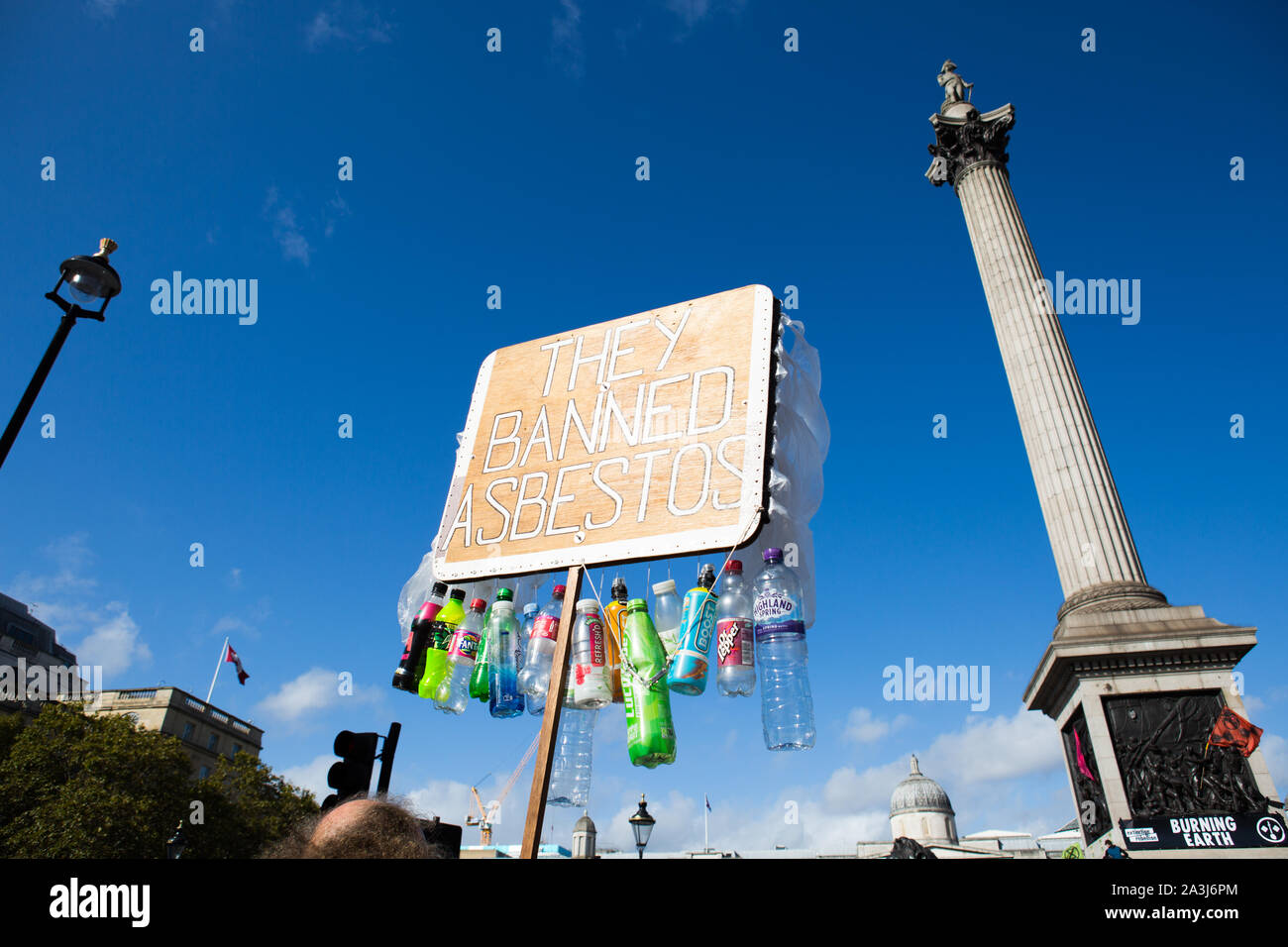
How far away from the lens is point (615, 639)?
4.15 metres

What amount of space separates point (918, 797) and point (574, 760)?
229 feet

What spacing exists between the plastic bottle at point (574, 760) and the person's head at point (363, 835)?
6.69 feet

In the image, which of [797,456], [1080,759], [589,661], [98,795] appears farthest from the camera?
[98,795]

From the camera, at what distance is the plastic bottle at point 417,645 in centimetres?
468

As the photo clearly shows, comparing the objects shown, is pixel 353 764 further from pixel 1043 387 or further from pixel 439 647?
pixel 1043 387

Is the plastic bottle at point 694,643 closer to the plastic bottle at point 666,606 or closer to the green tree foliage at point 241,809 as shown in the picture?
the plastic bottle at point 666,606

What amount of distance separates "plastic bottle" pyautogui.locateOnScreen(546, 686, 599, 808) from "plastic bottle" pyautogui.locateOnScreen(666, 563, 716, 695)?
2.89 ft

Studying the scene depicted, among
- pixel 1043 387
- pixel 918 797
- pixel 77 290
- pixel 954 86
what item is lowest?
pixel 918 797

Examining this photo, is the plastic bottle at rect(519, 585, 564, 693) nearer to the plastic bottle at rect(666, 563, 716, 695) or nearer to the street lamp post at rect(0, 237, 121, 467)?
the plastic bottle at rect(666, 563, 716, 695)

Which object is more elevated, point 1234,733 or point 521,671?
point 521,671

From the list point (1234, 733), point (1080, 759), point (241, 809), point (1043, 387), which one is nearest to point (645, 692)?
point (1234, 733)
